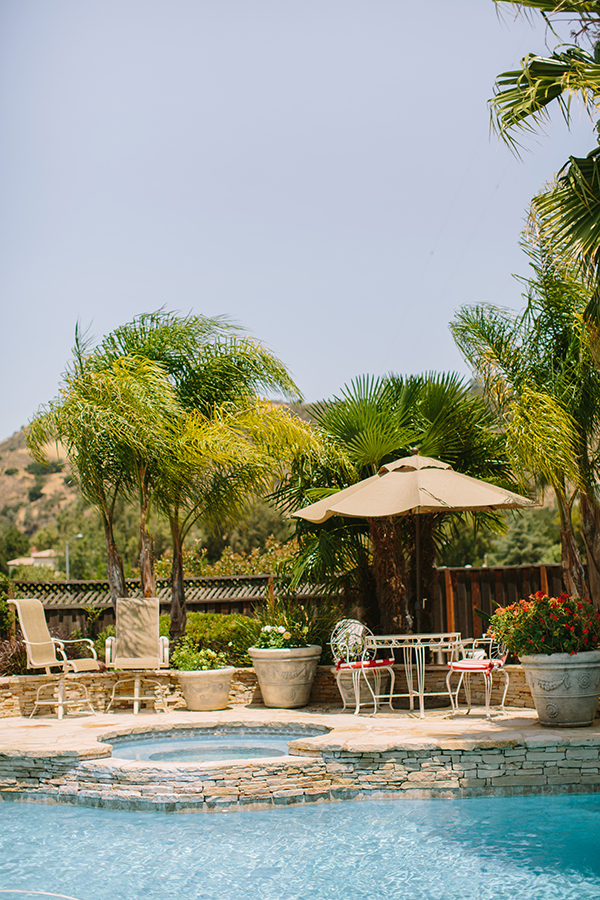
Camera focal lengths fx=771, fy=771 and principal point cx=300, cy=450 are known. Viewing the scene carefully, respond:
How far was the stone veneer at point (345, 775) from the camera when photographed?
5.64m

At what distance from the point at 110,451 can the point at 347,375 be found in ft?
9.99

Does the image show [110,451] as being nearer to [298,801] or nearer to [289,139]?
[298,801]

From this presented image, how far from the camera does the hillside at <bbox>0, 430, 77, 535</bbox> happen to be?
70.9m

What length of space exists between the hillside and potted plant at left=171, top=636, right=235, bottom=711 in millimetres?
61798

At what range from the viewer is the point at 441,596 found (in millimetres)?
10781

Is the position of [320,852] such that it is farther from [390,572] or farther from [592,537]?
[592,537]

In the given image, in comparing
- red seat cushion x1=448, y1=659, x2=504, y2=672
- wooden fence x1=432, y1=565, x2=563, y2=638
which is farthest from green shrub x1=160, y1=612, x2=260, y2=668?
red seat cushion x1=448, y1=659, x2=504, y2=672

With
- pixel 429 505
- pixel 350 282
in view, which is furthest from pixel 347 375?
pixel 350 282

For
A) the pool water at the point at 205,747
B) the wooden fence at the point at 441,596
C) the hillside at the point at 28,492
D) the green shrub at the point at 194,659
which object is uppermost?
the hillside at the point at 28,492

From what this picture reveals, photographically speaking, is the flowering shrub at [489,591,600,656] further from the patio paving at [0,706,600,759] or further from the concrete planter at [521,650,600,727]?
the patio paving at [0,706,600,759]

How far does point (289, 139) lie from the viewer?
15.5 metres

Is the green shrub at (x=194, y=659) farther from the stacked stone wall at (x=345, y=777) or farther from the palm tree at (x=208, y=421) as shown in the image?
the stacked stone wall at (x=345, y=777)

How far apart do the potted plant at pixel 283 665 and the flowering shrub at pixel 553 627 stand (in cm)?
245

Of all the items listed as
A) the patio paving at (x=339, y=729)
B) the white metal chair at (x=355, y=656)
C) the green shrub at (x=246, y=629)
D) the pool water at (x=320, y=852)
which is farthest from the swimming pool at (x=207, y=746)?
the green shrub at (x=246, y=629)
